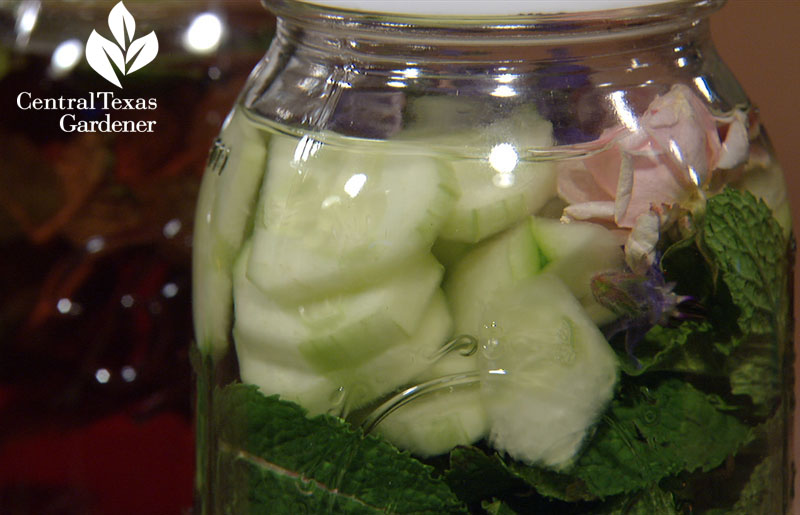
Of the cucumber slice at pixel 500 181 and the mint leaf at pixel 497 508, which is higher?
the cucumber slice at pixel 500 181

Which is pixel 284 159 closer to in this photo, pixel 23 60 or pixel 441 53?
pixel 441 53

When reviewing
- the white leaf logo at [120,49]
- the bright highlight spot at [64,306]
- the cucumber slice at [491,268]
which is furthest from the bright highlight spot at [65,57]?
the cucumber slice at [491,268]

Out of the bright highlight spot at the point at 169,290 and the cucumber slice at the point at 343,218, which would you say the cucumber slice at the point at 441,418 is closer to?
the cucumber slice at the point at 343,218

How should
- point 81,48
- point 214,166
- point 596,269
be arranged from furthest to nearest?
point 81,48
point 214,166
point 596,269

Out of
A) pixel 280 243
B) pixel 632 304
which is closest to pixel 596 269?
pixel 632 304

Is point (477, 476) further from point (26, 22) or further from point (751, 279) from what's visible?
point (26, 22)

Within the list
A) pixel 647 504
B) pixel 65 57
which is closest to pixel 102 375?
pixel 65 57
